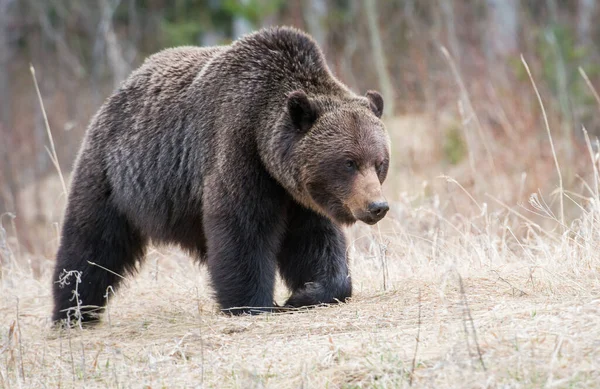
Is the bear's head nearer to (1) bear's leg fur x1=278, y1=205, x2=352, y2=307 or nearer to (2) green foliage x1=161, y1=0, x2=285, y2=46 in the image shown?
(1) bear's leg fur x1=278, y1=205, x2=352, y2=307

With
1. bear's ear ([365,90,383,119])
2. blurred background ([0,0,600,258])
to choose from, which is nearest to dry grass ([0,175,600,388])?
bear's ear ([365,90,383,119])

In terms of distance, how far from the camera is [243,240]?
19.3 ft

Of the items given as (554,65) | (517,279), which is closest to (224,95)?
(517,279)

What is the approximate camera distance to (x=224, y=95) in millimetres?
6219

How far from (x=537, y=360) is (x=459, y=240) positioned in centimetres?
349

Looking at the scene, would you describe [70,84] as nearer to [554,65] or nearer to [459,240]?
[554,65]

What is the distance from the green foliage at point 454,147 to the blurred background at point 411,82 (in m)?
0.03

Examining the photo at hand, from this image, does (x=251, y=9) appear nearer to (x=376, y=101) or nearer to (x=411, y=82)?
(x=411, y=82)

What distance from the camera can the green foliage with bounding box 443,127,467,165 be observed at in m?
15.7

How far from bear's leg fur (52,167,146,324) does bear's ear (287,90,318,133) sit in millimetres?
1730

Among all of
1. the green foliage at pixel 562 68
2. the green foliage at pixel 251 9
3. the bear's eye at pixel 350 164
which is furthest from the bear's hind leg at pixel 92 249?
the green foliage at pixel 251 9

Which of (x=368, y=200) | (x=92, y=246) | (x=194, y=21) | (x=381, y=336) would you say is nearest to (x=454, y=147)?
(x=92, y=246)

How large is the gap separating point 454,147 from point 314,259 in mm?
10070

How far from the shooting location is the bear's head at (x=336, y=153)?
5.71 meters
